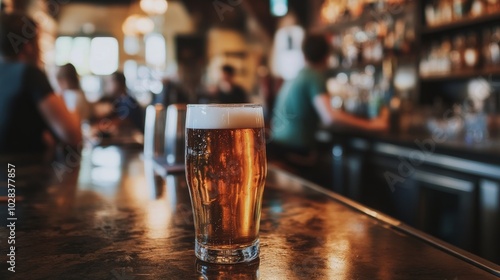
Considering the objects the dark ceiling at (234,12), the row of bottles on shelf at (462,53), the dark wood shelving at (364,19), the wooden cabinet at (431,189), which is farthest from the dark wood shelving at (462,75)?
the dark ceiling at (234,12)

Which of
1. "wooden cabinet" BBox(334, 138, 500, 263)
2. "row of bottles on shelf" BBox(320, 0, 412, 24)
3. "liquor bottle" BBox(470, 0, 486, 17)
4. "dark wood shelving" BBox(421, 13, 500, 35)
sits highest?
"row of bottles on shelf" BBox(320, 0, 412, 24)

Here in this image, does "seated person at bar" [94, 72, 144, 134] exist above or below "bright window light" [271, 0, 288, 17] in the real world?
below

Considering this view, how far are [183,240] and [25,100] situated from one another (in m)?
1.84

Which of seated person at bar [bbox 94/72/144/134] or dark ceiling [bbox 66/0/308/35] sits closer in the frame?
seated person at bar [bbox 94/72/144/134]

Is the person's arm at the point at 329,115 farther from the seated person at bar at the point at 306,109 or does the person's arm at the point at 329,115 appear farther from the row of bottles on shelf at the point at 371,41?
the row of bottles on shelf at the point at 371,41

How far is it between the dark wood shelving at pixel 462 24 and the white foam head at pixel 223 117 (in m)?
3.17

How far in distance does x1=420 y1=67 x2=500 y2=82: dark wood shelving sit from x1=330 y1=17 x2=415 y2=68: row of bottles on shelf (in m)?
0.33

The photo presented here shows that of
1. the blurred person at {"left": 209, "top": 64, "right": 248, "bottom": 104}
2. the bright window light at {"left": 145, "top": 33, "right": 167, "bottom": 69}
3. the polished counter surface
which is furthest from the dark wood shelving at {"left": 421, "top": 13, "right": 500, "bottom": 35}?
the bright window light at {"left": 145, "top": 33, "right": 167, "bottom": 69}

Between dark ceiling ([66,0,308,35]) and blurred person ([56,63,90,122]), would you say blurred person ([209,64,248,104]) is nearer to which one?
dark ceiling ([66,0,308,35])

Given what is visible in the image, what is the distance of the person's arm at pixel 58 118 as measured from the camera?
7.59ft

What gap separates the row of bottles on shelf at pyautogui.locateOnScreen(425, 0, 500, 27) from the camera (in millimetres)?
3500

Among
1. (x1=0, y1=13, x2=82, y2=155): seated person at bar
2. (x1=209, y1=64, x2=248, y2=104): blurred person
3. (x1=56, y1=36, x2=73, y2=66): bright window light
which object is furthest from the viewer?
(x1=56, y1=36, x2=73, y2=66): bright window light

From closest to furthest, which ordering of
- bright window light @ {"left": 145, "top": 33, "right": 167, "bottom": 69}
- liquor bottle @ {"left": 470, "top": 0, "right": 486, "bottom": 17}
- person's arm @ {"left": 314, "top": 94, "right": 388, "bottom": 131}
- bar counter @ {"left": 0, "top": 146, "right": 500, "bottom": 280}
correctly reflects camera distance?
bar counter @ {"left": 0, "top": 146, "right": 500, "bottom": 280} → person's arm @ {"left": 314, "top": 94, "right": 388, "bottom": 131} → liquor bottle @ {"left": 470, "top": 0, "right": 486, "bottom": 17} → bright window light @ {"left": 145, "top": 33, "right": 167, "bottom": 69}

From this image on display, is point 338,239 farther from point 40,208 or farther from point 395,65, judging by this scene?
point 395,65
